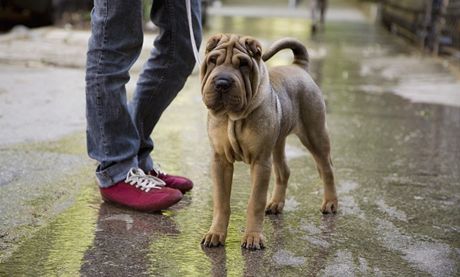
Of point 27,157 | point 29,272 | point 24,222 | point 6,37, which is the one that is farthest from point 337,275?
point 6,37

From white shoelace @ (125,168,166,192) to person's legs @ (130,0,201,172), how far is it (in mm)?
219

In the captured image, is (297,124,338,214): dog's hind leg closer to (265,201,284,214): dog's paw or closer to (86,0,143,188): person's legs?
(265,201,284,214): dog's paw

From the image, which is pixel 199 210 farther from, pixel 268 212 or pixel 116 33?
pixel 116 33

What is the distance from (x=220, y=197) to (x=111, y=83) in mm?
805

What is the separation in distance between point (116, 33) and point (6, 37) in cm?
850

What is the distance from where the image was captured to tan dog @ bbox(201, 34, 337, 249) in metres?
2.85

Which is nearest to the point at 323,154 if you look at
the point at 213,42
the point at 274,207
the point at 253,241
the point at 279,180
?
the point at 279,180

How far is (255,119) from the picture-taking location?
303 cm

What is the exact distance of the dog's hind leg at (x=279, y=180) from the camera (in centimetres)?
363

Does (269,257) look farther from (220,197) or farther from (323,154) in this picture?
(323,154)

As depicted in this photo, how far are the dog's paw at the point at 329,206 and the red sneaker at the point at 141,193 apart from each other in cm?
72

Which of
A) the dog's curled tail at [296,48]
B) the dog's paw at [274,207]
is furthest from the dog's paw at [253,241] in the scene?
the dog's curled tail at [296,48]

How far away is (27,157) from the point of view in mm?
4418

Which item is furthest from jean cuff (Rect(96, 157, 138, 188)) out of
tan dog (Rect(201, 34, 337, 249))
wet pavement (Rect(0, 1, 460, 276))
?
tan dog (Rect(201, 34, 337, 249))
